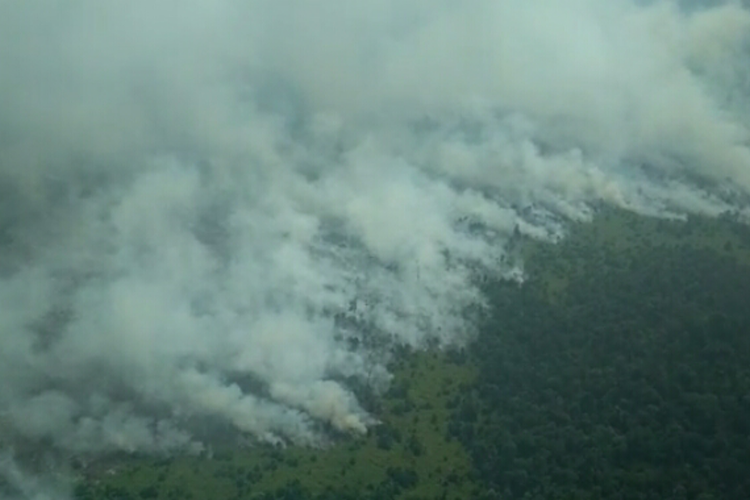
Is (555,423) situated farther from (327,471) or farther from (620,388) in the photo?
(327,471)

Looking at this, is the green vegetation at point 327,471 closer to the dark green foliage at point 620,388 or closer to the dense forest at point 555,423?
the dense forest at point 555,423

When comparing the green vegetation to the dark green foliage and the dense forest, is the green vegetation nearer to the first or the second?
the dense forest

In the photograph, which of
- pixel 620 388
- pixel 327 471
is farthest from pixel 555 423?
pixel 327 471

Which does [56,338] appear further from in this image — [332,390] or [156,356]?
[332,390]

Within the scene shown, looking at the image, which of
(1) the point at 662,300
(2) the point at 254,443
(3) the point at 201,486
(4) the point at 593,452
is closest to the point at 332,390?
(2) the point at 254,443

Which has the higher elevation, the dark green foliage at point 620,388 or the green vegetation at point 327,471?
the dark green foliage at point 620,388

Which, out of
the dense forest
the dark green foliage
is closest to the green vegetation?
the dense forest

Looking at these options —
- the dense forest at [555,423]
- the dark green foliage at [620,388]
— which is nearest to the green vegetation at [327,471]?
the dense forest at [555,423]

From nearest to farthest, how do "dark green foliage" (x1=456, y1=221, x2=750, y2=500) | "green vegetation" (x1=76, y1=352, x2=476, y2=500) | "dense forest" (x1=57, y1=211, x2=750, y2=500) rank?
"dark green foliage" (x1=456, y1=221, x2=750, y2=500), "dense forest" (x1=57, y1=211, x2=750, y2=500), "green vegetation" (x1=76, y1=352, x2=476, y2=500)
